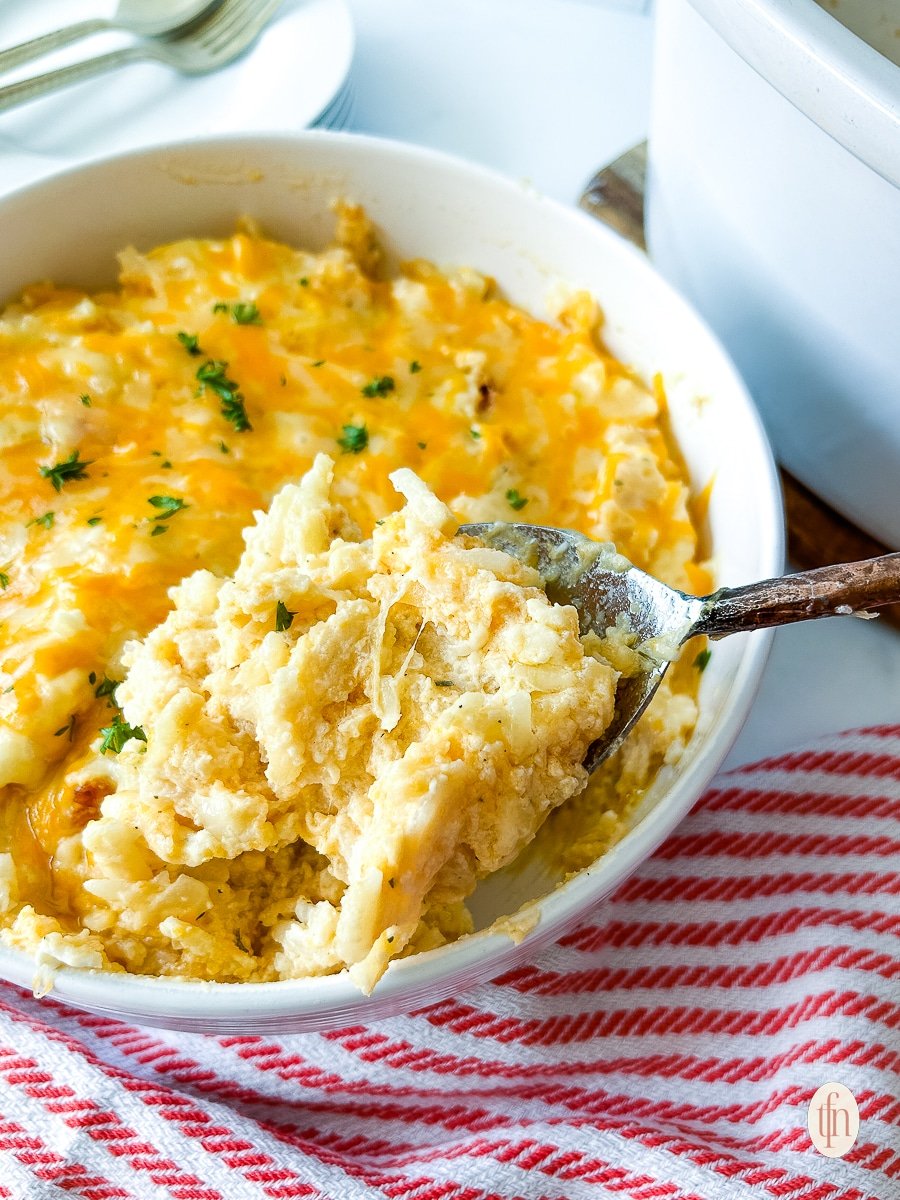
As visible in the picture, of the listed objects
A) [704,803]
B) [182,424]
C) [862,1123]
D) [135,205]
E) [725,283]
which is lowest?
[862,1123]

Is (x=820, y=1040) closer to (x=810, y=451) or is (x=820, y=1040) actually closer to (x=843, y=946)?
(x=843, y=946)

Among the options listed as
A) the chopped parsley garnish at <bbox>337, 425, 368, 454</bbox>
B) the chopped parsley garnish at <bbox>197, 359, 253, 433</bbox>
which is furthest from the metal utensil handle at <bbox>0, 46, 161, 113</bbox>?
the chopped parsley garnish at <bbox>337, 425, 368, 454</bbox>

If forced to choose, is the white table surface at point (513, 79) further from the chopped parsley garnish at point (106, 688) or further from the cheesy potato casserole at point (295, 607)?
the chopped parsley garnish at point (106, 688)

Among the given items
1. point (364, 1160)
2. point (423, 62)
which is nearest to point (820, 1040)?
point (364, 1160)

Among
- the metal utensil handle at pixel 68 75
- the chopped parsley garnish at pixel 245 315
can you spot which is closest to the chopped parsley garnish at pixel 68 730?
the chopped parsley garnish at pixel 245 315

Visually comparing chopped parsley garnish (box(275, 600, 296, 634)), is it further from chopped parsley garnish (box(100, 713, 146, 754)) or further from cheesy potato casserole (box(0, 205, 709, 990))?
chopped parsley garnish (box(100, 713, 146, 754))

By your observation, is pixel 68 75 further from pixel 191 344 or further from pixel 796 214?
pixel 796 214
